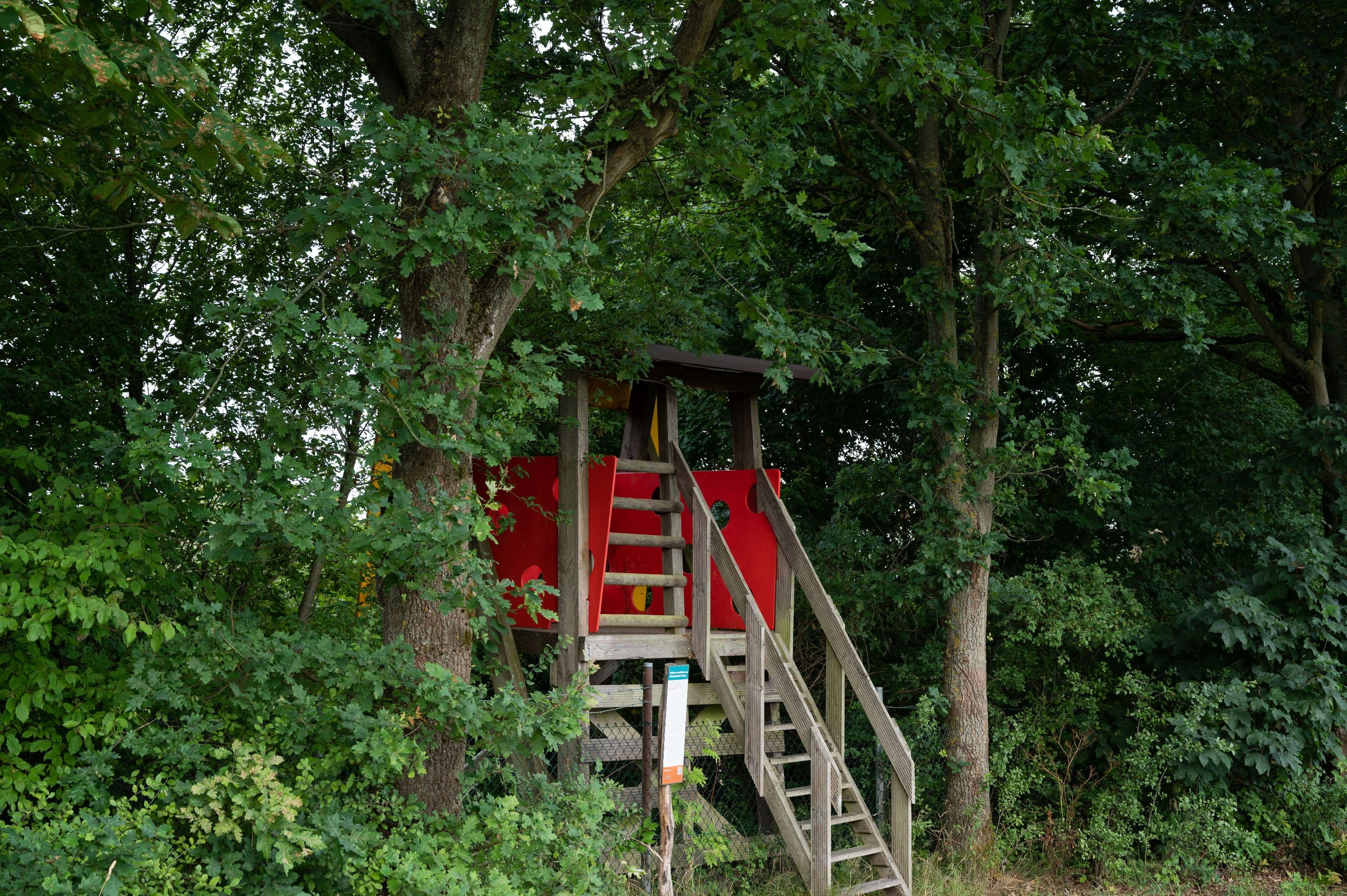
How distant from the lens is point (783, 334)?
7.00 meters

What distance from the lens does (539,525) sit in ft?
25.9

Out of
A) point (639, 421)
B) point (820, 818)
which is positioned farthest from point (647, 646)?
point (639, 421)

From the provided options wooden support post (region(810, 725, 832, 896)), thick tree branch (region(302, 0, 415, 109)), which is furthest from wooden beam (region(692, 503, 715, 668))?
thick tree branch (region(302, 0, 415, 109))

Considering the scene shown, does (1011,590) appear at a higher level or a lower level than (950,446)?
lower

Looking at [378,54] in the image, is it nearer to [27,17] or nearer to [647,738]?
[27,17]

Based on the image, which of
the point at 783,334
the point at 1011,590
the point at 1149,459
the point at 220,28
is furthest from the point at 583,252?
the point at 1149,459

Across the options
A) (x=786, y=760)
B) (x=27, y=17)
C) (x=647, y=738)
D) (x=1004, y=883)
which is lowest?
(x=1004, y=883)

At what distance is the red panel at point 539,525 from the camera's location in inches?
298

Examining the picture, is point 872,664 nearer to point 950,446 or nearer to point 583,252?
point 950,446

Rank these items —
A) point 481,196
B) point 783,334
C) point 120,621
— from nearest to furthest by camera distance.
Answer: point 120,621, point 481,196, point 783,334

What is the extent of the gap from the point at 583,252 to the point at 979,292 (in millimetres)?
4688

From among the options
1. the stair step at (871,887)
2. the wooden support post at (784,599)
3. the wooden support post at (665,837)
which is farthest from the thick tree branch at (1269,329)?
the wooden support post at (665,837)

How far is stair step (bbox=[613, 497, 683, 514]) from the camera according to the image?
26.3 ft

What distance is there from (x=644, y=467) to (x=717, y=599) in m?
1.58
